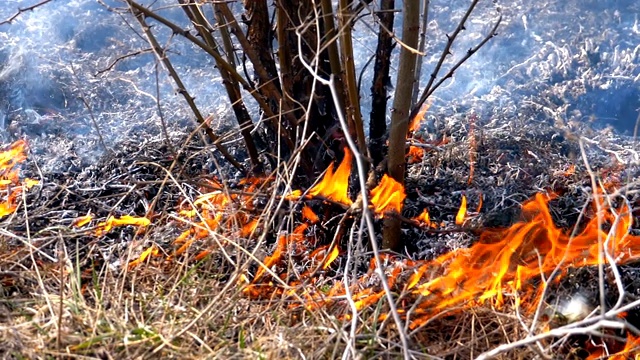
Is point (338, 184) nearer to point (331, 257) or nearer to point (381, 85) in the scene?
point (331, 257)

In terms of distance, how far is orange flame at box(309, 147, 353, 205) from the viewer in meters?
2.75

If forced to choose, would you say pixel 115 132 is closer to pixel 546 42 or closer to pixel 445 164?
pixel 445 164

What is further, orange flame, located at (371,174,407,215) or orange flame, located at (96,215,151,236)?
orange flame, located at (96,215,151,236)

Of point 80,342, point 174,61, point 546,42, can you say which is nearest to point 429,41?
point 546,42

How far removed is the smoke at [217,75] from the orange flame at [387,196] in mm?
979

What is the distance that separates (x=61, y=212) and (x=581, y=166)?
90.2 inches

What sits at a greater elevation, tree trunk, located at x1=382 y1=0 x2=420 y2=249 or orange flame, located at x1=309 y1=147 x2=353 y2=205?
tree trunk, located at x1=382 y1=0 x2=420 y2=249

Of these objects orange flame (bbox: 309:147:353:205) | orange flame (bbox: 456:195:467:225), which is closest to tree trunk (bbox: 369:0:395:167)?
orange flame (bbox: 309:147:353:205)

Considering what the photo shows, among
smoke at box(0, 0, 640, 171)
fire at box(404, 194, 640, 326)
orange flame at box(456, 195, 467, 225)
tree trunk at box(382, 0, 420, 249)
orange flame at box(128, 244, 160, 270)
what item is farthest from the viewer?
smoke at box(0, 0, 640, 171)

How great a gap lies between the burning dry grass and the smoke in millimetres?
606

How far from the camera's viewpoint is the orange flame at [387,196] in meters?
2.68

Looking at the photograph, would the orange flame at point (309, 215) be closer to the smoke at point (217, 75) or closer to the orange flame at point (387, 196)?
the orange flame at point (387, 196)

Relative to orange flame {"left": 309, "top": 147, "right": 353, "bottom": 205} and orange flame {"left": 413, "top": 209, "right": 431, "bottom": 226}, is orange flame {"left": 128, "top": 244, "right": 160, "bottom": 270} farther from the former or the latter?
orange flame {"left": 413, "top": 209, "right": 431, "bottom": 226}

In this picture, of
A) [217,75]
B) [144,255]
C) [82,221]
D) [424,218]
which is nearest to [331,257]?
[424,218]
